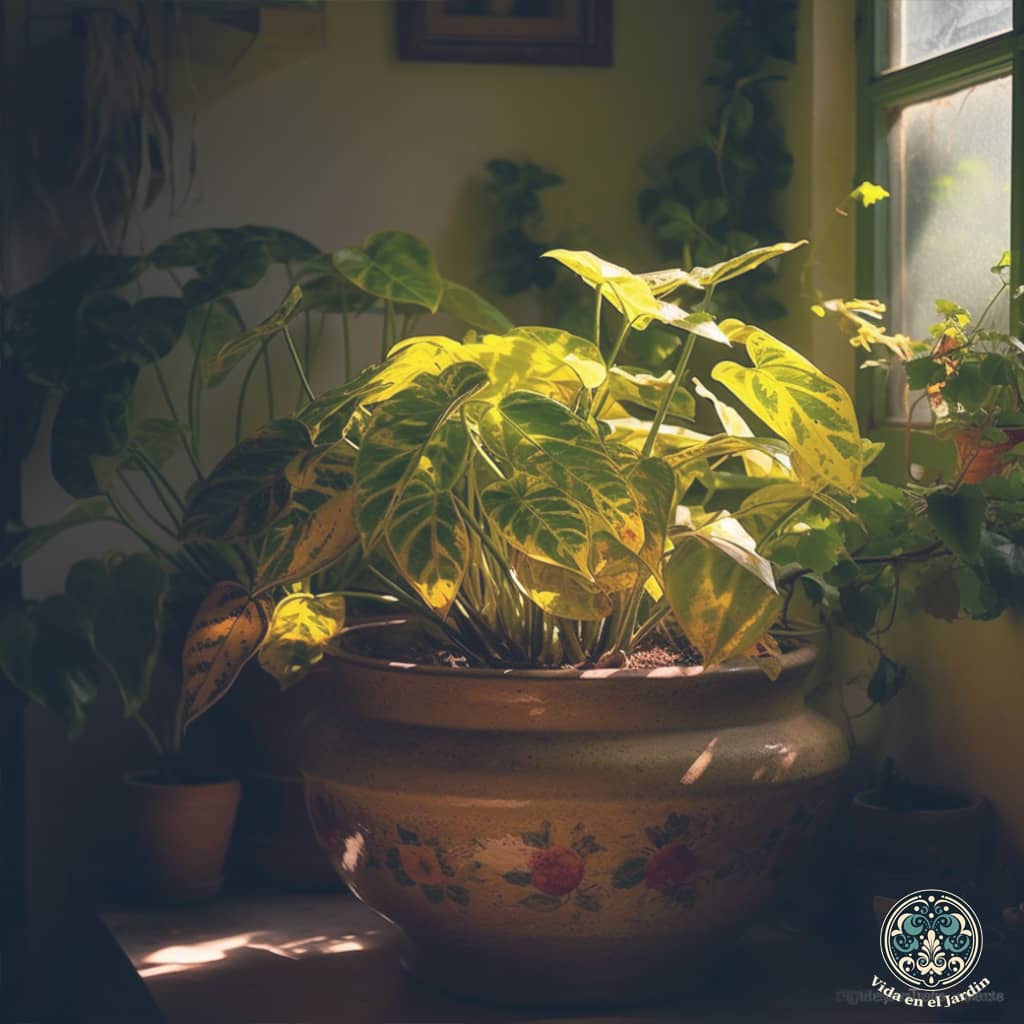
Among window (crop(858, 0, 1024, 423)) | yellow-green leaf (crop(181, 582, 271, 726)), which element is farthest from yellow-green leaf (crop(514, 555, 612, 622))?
window (crop(858, 0, 1024, 423))

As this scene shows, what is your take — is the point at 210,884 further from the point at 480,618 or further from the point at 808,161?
the point at 808,161

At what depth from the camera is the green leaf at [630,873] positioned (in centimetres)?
109

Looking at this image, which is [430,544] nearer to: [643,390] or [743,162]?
[643,390]

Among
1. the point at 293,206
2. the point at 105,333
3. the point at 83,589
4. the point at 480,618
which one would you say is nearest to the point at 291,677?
the point at 480,618

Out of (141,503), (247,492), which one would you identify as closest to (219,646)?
(247,492)

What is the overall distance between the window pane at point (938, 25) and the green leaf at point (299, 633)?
2.69 ft

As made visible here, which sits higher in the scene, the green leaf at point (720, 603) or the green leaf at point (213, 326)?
the green leaf at point (213, 326)

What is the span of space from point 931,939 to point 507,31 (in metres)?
1.20

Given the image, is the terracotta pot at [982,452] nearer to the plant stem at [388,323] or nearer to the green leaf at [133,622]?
the plant stem at [388,323]

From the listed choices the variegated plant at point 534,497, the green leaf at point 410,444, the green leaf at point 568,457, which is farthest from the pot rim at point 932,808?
the green leaf at point 410,444

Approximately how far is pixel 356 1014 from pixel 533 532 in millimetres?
467

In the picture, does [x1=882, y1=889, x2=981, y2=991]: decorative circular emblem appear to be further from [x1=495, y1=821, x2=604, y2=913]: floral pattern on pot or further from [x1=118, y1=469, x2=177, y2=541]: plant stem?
[x1=118, y1=469, x2=177, y2=541]: plant stem

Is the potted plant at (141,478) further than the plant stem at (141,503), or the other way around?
the plant stem at (141,503)

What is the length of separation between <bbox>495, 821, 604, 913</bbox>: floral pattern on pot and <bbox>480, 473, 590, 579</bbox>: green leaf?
21 centimetres
